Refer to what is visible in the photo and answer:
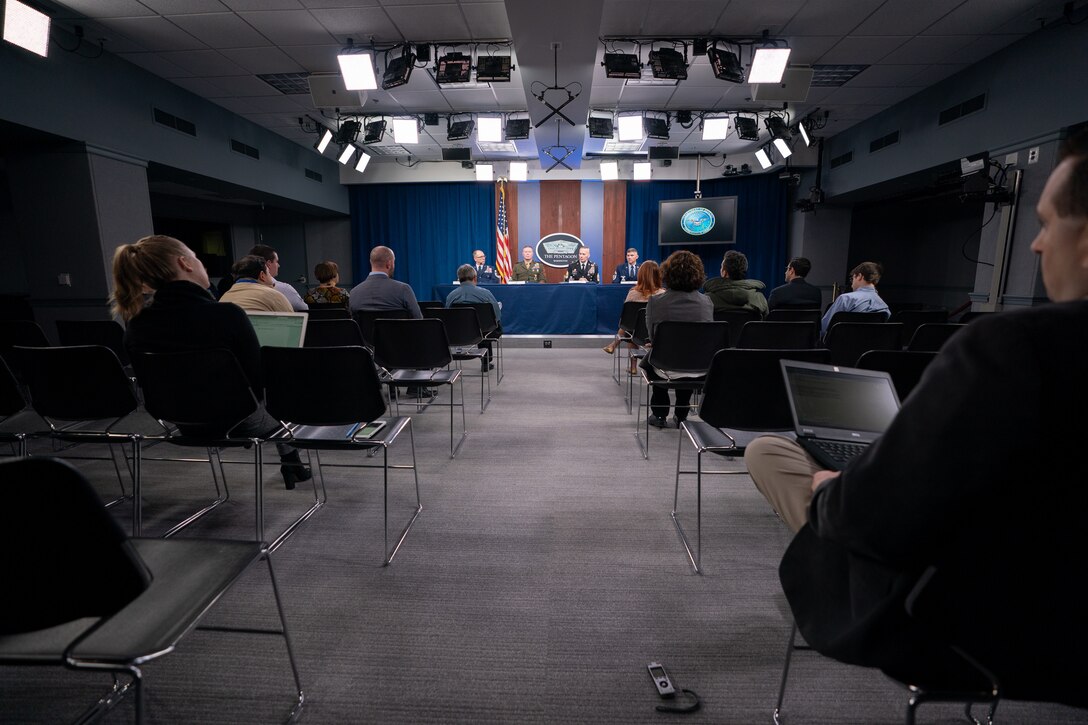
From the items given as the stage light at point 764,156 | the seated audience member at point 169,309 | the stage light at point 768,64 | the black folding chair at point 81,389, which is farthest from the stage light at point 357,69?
the stage light at point 764,156

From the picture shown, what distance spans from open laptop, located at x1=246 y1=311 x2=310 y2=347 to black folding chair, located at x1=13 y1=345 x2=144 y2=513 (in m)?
0.52

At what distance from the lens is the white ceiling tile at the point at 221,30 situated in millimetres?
4129

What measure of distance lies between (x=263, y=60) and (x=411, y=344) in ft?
13.2

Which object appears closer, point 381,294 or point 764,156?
point 381,294

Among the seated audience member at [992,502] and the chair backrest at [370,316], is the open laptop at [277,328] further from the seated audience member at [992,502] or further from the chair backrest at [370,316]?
the seated audience member at [992,502]

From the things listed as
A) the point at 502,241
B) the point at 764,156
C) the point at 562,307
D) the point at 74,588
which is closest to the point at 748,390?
the point at 74,588

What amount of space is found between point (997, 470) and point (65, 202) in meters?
6.63

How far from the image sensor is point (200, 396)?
192 cm

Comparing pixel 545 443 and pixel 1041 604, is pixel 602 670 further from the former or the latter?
pixel 545 443

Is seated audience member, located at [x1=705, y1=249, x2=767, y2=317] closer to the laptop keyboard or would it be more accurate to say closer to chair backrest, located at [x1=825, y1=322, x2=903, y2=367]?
chair backrest, located at [x1=825, y1=322, x2=903, y2=367]

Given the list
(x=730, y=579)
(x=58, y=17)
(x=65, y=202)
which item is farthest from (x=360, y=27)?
(x=730, y=579)

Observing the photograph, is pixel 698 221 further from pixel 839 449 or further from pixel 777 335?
pixel 839 449

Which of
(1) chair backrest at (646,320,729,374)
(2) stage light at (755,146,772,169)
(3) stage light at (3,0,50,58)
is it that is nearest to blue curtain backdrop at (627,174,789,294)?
(2) stage light at (755,146,772,169)

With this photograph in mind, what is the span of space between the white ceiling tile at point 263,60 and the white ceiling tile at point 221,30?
0.12m
